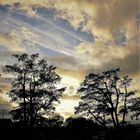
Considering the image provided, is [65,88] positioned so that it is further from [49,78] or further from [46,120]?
[46,120]

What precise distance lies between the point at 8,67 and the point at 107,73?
16.1 metres

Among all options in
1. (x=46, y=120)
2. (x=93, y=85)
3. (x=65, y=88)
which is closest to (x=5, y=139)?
(x=46, y=120)

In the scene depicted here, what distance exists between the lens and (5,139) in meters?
41.8

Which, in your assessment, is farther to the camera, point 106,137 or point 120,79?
point 120,79

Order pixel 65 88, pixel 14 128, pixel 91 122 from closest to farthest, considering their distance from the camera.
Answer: pixel 14 128, pixel 65 88, pixel 91 122

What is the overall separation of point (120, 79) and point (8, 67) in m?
18.5

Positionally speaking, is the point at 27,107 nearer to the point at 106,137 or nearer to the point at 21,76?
the point at 21,76

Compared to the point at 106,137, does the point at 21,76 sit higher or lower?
higher

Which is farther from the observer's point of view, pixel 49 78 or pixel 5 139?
pixel 49 78

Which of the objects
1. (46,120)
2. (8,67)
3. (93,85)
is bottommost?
(46,120)

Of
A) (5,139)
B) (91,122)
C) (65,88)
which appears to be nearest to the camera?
(5,139)

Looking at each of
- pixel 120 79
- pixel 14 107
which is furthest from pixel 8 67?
pixel 120 79

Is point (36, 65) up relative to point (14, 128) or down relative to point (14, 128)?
up

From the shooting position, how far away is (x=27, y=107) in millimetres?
46406
